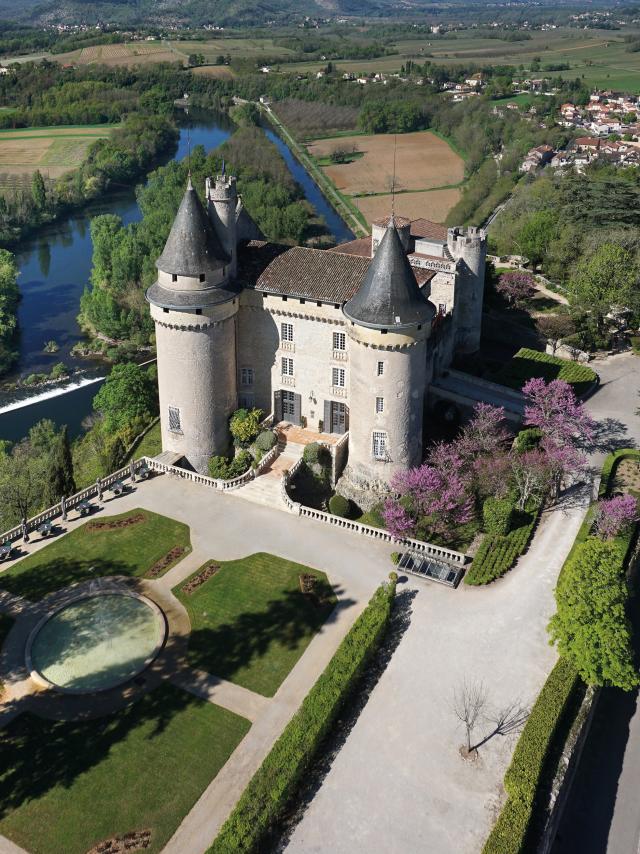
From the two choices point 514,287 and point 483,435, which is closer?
point 483,435

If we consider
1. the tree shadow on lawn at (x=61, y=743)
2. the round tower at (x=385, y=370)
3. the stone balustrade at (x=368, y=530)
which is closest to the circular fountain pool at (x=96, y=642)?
the tree shadow on lawn at (x=61, y=743)

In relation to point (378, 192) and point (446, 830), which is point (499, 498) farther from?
point (378, 192)

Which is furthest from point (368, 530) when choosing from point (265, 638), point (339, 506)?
point (265, 638)

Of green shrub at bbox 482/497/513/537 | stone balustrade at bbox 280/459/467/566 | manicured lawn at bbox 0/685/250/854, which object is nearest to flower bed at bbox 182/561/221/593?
stone balustrade at bbox 280/459/467/566

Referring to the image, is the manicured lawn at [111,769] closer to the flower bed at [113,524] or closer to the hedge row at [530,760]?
the hedge row at [530,760]

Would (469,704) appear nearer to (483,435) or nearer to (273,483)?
(483,435)
